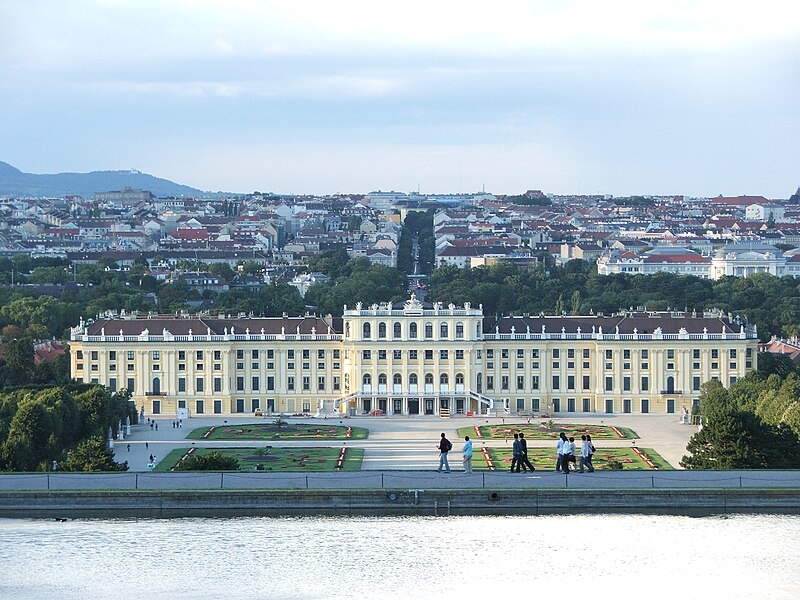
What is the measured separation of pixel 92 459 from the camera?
54562mm

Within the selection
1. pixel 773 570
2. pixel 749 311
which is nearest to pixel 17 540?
pixel 773 570

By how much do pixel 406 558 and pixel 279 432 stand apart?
35.1 m

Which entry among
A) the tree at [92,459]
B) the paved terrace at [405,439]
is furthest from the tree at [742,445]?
the tree at [92,459]

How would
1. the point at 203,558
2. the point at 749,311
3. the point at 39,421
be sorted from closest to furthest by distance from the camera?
the point at 203,558 < the point at 39,421 < the point at 749,311

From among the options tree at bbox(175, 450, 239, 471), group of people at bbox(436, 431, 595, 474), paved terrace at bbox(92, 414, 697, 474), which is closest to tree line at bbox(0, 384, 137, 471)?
paved terrace at bbox(92, 414, 697, 474)

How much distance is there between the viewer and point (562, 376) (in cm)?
8575

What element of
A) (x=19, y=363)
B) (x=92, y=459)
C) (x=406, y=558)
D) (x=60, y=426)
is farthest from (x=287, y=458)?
(x=19, y=363)

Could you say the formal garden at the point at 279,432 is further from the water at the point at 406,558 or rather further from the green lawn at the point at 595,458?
the water at the point at 406,558

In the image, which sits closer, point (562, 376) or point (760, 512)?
point (760, 512)

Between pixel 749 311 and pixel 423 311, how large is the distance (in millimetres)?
33708

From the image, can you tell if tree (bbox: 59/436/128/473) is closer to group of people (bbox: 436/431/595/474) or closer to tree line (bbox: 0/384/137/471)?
tree line (bbox: 0/384/137/471)

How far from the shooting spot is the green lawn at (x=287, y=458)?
61781mm

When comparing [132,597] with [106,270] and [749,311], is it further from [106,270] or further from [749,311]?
[106,270]

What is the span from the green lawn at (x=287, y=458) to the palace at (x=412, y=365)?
16163mm
